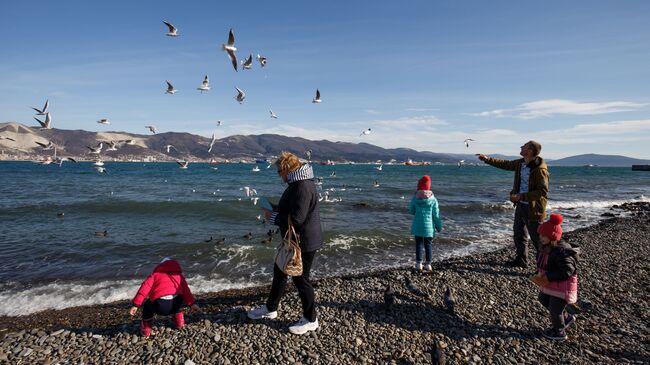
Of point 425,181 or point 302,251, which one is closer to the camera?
point 302,251

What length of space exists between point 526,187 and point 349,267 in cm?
583

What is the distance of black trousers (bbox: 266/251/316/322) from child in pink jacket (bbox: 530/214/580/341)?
147 inches

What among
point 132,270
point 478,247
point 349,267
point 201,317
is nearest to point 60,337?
point 201,317

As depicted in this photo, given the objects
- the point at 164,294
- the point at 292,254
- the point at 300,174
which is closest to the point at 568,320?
the point at 292,254

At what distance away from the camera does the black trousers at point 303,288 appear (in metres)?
5.07

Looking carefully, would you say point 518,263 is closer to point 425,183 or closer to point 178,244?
point 425,183

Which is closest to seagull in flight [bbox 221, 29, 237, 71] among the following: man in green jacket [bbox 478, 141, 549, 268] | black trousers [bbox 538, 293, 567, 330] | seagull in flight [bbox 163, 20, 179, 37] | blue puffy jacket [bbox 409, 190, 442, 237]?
seagull in flight [bbox 163, 20, 179, 37]

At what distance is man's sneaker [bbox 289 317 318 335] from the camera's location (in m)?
5.42

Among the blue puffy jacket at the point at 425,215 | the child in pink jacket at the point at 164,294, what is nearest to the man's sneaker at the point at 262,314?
the child in pink jacket at the point at 164,294

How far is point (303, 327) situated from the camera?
215 inches

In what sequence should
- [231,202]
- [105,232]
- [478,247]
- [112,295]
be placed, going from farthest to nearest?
[231,202]
[105,232]
[478,247]
[112,295]

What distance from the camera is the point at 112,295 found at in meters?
8.84

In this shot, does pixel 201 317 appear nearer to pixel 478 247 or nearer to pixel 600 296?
pixel 600 296

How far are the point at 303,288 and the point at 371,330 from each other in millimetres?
1535
